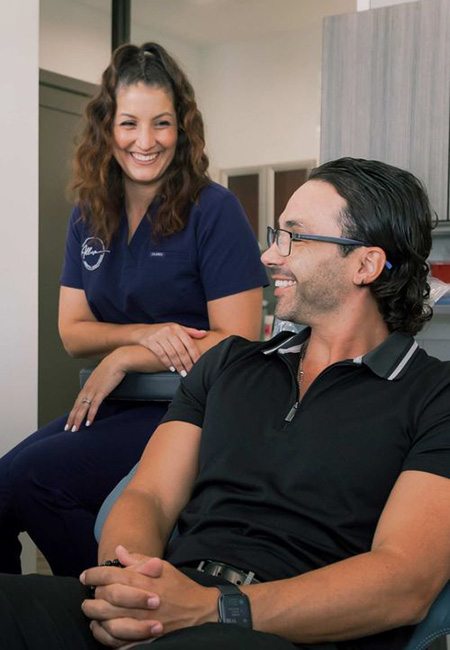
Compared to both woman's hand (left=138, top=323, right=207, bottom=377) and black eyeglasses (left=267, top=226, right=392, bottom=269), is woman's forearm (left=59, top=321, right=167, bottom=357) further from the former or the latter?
black eyeglasses (left=267, top=226, right=392, bottom=269)

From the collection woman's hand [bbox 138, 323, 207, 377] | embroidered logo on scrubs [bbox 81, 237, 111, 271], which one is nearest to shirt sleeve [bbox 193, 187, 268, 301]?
woman's hand [bbox 138, 323, 207, 377]

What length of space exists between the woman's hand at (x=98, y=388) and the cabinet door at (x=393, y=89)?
193 cm

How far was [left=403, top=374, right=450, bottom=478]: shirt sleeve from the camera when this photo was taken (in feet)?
4.59

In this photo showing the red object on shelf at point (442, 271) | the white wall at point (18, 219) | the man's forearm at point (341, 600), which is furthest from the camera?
the red object on shelf at point (442, 271)

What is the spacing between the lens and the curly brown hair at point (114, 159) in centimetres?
223

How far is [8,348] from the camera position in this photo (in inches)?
129

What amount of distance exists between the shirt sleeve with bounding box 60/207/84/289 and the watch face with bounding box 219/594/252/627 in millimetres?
1196

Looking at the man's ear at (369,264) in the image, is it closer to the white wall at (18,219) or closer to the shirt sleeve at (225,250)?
the shirt sleeve at (225,250)

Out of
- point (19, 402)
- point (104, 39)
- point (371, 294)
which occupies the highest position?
point (104, 39)

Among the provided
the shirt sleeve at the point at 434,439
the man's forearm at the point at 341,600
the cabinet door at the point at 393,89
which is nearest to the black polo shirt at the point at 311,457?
the shirt sleeve at the point at 434,439

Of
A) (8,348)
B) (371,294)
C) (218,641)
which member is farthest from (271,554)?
(8,348)

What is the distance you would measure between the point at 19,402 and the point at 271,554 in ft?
6.65

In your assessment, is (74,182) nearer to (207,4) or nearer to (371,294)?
(371,294)

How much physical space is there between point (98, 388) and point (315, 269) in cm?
66
